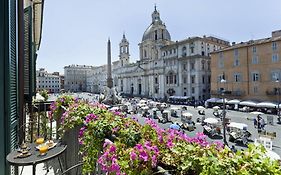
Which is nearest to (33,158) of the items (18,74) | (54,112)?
(18,74)

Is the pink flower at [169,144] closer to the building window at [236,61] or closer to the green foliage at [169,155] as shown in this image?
the green foliage at [169,155]

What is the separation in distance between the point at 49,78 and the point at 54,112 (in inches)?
4937

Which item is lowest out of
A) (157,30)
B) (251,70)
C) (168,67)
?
(251,70)

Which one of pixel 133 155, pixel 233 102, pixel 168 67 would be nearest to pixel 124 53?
pixel 168 67

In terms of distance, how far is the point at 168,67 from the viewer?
203ft

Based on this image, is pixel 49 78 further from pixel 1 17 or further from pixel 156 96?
pixel 1 17

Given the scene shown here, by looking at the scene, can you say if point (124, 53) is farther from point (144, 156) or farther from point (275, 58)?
point (144, 156)

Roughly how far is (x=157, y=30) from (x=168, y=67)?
18.4m

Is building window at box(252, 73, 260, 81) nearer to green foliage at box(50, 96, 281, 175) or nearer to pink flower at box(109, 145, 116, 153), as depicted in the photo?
green foliage at box(50, 96, 281, 175)

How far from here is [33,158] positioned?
3.03 meters

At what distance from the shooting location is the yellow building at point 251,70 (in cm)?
3631

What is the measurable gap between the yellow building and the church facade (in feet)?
20.0

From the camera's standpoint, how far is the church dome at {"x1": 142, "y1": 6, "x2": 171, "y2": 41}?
7312cm

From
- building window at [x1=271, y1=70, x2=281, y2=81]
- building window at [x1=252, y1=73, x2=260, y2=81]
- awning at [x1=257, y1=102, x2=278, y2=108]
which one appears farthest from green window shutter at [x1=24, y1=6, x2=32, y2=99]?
building window at [x1=252, y1=73, x2=260, y2=81]
